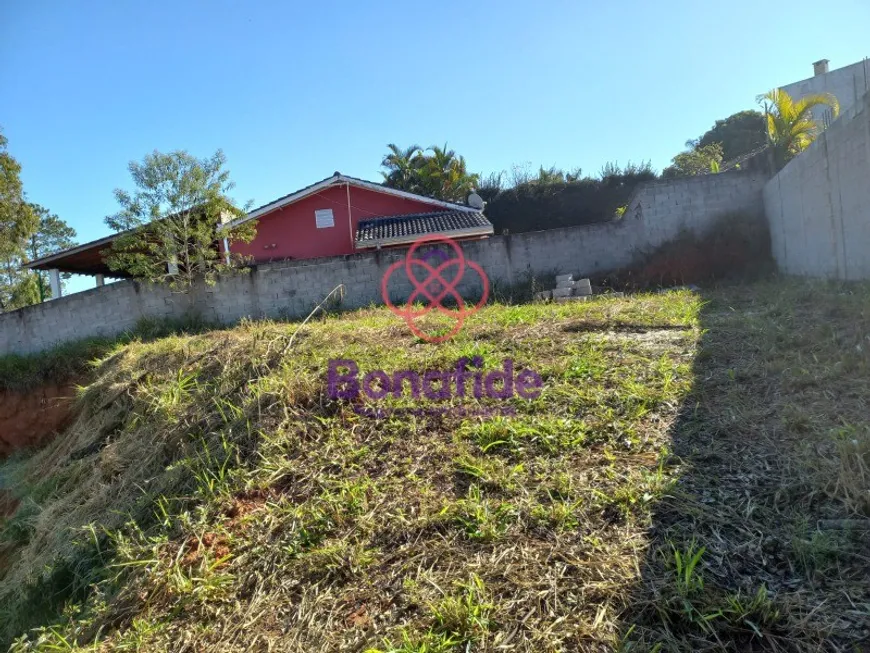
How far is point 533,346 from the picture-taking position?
13.5 feet

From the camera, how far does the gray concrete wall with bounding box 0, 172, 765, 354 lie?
31.7ft

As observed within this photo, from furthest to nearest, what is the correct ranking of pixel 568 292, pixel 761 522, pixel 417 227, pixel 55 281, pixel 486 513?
pixel 55 281
pixel 417 227
pixel 568 292
pixel 486 513
pixel 761 522

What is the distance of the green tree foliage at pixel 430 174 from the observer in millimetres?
21188

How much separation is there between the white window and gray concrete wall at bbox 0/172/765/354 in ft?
17.1

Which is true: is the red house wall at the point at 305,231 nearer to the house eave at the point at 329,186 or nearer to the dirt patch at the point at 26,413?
the house eave at the point at 329,186

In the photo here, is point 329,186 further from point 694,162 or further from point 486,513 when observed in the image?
point 694,162

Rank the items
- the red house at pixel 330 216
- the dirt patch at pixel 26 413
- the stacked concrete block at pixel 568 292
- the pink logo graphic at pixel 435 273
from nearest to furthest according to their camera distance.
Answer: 1. the stacked concrete block at pixel 568 292
2. the dirt patch at pixel 26 413
3. the pink logo graphic at pixel 435 273
4. the red house at pixel 330 216

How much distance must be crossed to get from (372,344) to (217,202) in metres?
7.78

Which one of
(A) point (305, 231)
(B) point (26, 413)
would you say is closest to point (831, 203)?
(A) point (305, 231)

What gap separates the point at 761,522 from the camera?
6.22 ft

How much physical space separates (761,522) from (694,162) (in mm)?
21594

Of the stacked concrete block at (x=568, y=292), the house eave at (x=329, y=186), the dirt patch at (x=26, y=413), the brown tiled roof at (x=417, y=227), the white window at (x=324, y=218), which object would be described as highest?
the house eave at (x=329, y=186)

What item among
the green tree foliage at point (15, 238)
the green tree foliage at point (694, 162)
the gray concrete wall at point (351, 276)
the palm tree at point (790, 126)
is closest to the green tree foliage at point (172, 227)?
the gray concrete wall at point (351, 276)

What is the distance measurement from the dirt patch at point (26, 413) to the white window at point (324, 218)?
7.96 meters
